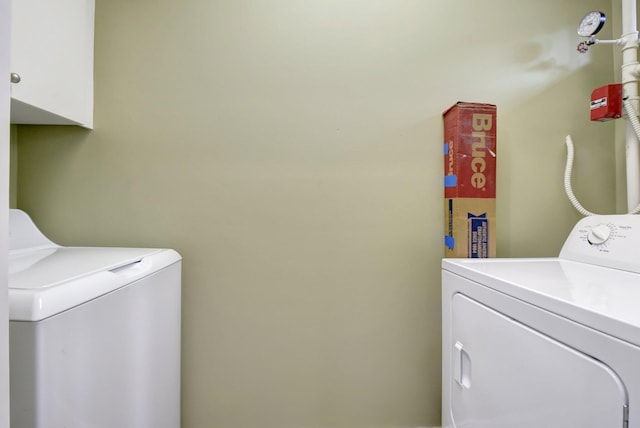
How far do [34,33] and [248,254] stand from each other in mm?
929

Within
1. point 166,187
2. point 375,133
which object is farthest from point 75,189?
point 375,133

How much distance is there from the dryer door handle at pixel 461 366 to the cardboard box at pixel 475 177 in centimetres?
33

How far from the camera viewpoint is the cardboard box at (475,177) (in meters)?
1.16

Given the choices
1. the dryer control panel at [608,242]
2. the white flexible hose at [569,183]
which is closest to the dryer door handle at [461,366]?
the dryer control panel at [608,242]

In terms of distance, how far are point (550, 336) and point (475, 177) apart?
669 millimetres

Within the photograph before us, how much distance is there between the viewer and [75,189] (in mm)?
1236

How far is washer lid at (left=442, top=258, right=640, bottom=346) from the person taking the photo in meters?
0.52

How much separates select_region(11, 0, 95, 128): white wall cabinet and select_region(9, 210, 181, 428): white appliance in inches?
14.9

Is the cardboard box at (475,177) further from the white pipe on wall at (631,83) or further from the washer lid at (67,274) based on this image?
the washer lid at (67,274)

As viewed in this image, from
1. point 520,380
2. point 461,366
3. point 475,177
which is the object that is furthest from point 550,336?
point 475,177

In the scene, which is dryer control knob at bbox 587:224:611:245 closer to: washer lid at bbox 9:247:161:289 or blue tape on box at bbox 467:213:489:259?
blue tape on box at bbox 467:213:489:259

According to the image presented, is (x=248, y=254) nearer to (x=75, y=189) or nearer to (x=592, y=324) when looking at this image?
(x=75, y=189)

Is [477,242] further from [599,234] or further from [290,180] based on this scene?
[290,180]

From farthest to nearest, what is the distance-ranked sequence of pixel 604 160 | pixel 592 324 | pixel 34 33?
pixel 604 160 → pixel 34 33 → pixel 592 324
